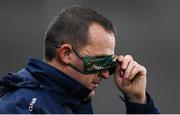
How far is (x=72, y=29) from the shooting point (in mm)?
2436

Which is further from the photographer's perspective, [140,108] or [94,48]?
[140,108]

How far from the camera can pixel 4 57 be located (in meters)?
7.03

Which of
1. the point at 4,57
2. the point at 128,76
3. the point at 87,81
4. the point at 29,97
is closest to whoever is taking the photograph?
the point at 29,97

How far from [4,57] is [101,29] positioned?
472 centimetres

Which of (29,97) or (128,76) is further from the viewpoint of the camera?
(128,76)

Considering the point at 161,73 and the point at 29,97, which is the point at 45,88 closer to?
the point at 29,97

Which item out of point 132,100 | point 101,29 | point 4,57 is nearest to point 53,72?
point 101,29

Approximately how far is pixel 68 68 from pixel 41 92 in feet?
0.59

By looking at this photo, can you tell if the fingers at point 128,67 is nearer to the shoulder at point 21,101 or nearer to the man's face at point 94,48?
the man's face at point 94,48

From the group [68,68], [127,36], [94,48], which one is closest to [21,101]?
[68,68]

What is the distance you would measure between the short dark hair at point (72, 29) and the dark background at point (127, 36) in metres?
4.48

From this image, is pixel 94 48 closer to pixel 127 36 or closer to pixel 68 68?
pixel 68 68

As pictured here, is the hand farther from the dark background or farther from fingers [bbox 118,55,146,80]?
the dark background

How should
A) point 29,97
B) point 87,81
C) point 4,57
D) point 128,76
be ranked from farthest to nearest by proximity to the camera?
1. point 4,57
2. point 128,76
3. point 87,81
4. point 29,97
